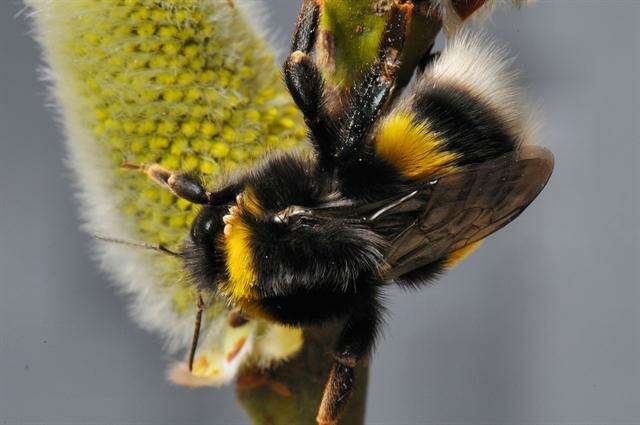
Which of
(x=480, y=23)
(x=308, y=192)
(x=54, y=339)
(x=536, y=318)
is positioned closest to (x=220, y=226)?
(x=308, y=192)

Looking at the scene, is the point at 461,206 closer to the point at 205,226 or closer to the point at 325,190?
the point at 325,190

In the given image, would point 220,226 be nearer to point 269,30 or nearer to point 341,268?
point 341,268

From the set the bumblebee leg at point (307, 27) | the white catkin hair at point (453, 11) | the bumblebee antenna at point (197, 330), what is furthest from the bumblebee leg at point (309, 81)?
the bumblebee antenna at point (197, 330)

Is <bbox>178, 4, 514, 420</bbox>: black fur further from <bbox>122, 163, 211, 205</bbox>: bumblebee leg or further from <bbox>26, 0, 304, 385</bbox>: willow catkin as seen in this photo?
<bbox>26, 0, 304, 385</bbox>: willow catkin

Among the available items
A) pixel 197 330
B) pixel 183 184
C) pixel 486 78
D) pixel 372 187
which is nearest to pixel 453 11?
pixel 486 78

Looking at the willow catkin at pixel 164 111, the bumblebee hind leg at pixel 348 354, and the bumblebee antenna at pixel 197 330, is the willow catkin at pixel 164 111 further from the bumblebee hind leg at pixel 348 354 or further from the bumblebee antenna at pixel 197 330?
the bumblebee hind leg at pixel 348 354

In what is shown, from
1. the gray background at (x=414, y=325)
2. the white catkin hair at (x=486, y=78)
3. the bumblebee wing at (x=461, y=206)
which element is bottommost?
the gray background at (x=414, y=325)

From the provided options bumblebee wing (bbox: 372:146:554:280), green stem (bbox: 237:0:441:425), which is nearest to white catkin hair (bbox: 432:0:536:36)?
green stem (bbox: 237:0:441:425)

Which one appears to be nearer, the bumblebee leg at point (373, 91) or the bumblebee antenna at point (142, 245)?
the bumblebee leg at point (373, 91)
